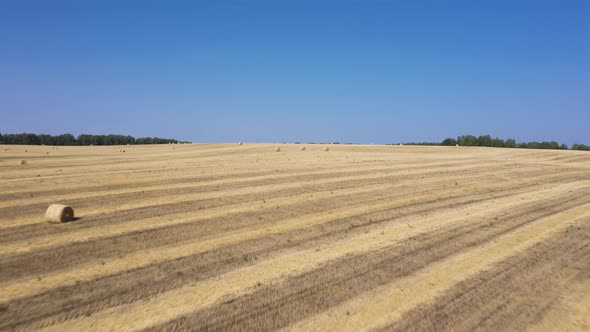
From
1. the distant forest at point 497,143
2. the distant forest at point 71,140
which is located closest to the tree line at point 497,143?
the distant forest at point 497,143

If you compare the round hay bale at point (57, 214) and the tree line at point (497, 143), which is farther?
the tree line at point (497, 143)

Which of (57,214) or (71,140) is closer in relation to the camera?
(57,214)

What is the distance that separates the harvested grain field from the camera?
4508 millimetres

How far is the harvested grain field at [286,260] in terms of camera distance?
4.51m

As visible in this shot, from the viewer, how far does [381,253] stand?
6.68 m

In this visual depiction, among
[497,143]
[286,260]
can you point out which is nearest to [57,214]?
[286,260]

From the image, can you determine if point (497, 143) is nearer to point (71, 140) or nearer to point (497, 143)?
point (497, 143)

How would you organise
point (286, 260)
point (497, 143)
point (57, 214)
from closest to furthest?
point (286, 260), point (57, 214), point (497, 143)


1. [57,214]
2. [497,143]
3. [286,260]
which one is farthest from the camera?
[497,143]

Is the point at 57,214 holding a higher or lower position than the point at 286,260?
higher

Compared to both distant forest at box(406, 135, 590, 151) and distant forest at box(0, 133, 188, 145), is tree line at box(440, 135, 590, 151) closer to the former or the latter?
distant forest at box(406, 135, 590, 151)

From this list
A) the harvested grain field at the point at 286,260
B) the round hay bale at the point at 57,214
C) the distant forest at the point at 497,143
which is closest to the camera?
the harvested grain field at the point at 286,260

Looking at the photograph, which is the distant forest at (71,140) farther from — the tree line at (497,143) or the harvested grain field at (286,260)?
the harvested grain field at (286,260)

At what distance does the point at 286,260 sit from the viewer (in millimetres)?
6230
